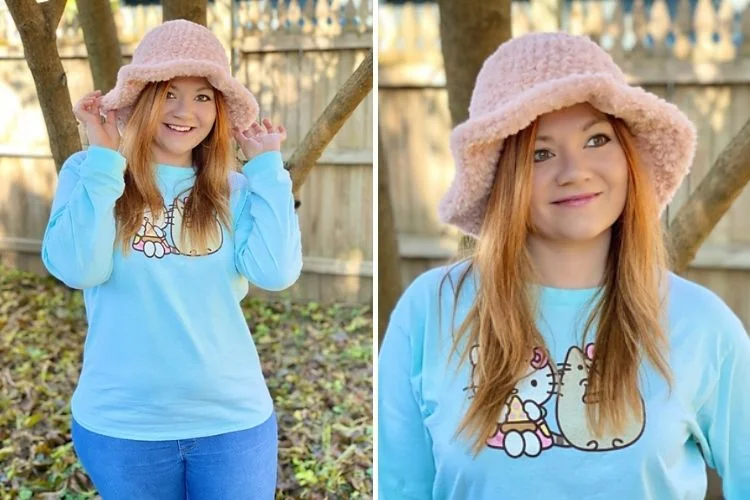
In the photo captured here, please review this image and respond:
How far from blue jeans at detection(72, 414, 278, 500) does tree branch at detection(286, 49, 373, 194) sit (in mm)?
840

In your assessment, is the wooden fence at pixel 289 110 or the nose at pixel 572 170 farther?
the wooden fence at pixel 289 110

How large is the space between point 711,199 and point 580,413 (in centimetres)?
93

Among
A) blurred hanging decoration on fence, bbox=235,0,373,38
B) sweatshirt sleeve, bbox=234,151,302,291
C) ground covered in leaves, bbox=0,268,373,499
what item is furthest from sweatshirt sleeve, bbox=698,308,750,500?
blurred hanging decoration on fence, bbox=235,0,373,38

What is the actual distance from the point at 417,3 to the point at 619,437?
283 centimetres

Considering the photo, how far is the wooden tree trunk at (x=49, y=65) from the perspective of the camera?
2.03m

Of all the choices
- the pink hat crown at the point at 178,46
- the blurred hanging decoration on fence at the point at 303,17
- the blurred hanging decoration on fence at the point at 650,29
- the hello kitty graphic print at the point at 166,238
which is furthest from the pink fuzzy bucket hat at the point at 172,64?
the blurred hanging decoration on fence at the point at 303,17

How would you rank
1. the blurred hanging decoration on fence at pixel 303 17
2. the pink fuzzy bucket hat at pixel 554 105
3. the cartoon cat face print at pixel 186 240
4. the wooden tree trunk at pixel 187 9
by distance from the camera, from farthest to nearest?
the blurred hanging decoration on fence at pixel 303 17
the wooden tree trunk at pixel 187 9
the cartoon cat face print at pixel 186 240
the pink fuzzy bucket hat at pixel 554 105

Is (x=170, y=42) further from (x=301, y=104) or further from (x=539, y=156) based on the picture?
(x=301, y=104)

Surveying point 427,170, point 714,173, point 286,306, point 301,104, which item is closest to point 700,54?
point 427,170

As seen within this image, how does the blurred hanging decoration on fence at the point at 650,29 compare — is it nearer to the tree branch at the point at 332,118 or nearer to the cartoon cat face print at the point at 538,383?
Answer: the tree branch at the point at 332,118

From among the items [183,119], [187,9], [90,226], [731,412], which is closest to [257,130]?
[183,119]

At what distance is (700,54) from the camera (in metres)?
3.29

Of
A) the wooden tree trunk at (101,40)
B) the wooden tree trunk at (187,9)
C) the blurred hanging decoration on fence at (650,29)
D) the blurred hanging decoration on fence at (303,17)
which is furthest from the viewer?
the blurred hanging decoration on fence at (303,17)

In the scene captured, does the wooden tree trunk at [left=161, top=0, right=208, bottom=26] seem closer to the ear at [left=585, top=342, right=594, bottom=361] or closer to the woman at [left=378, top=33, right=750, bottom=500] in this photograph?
Result: the woman at [left=378, top=33, right=750, bottom=500]
